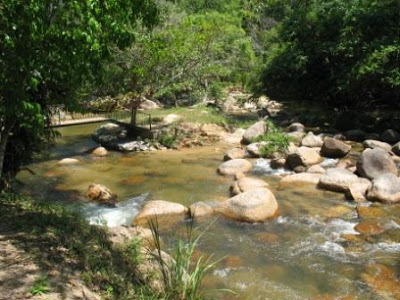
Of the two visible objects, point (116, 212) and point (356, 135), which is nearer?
point (116, 212)

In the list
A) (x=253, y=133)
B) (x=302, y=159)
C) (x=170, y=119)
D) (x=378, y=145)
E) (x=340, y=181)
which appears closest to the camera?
(x=340, y=181)

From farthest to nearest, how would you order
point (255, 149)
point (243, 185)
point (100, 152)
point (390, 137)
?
point (390, 137) < point (100, 152) < point (255, 149) < point (243, 185)

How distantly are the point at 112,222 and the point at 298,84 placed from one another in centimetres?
1519

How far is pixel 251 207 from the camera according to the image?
877 cm

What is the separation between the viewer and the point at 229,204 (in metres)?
9.10

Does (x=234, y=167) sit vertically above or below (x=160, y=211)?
below

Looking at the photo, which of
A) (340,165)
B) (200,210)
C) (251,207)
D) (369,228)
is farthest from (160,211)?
(340,165)

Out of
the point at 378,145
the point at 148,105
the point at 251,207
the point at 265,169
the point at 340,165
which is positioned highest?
the point at 251,207

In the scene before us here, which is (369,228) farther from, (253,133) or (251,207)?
(253,133)

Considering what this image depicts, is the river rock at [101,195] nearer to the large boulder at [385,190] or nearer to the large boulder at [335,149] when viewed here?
the large boulder at [385,190]

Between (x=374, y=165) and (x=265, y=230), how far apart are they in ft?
15.4

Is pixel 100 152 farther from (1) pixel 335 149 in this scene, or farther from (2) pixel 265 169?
(1) pixel 335 149

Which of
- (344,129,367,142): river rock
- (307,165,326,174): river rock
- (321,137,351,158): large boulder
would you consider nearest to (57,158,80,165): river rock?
(307,165,326,174): river rock

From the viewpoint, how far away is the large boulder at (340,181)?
414 inches
